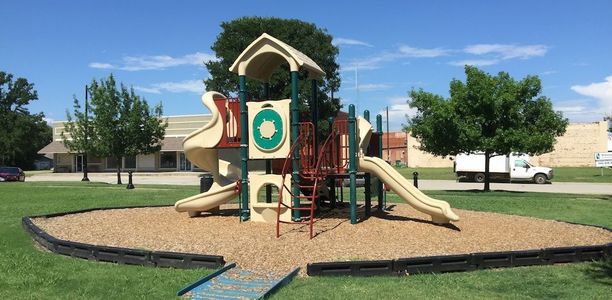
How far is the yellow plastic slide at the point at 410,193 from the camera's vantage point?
1017cm

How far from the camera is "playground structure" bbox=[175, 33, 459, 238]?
10656mm

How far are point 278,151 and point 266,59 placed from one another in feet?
7.57

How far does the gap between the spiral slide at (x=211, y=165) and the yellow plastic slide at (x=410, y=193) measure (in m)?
3.09

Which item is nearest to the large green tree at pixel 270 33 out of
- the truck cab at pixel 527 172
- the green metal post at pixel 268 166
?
the truck cab at pixel 527 172

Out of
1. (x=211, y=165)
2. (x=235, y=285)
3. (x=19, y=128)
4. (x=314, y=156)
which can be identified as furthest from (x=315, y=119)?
(x=19, y=128)

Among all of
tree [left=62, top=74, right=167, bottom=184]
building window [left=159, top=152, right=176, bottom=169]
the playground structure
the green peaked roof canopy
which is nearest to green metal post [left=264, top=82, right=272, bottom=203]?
the playground structure

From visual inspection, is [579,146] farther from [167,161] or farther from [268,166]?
[268,166]

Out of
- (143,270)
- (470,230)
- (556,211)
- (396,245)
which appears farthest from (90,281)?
(556,211)

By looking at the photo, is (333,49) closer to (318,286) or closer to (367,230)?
(367,230)

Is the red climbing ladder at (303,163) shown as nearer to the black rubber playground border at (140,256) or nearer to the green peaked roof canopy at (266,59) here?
the green peaked roof canopy at (266,59)

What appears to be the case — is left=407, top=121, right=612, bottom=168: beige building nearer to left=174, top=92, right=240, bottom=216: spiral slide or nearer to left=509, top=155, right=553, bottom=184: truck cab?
left=509, top=155, right=553, bottom=184: truck cab

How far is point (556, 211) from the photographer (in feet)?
50.3

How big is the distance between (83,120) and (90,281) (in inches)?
1332

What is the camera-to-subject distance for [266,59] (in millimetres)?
12062
